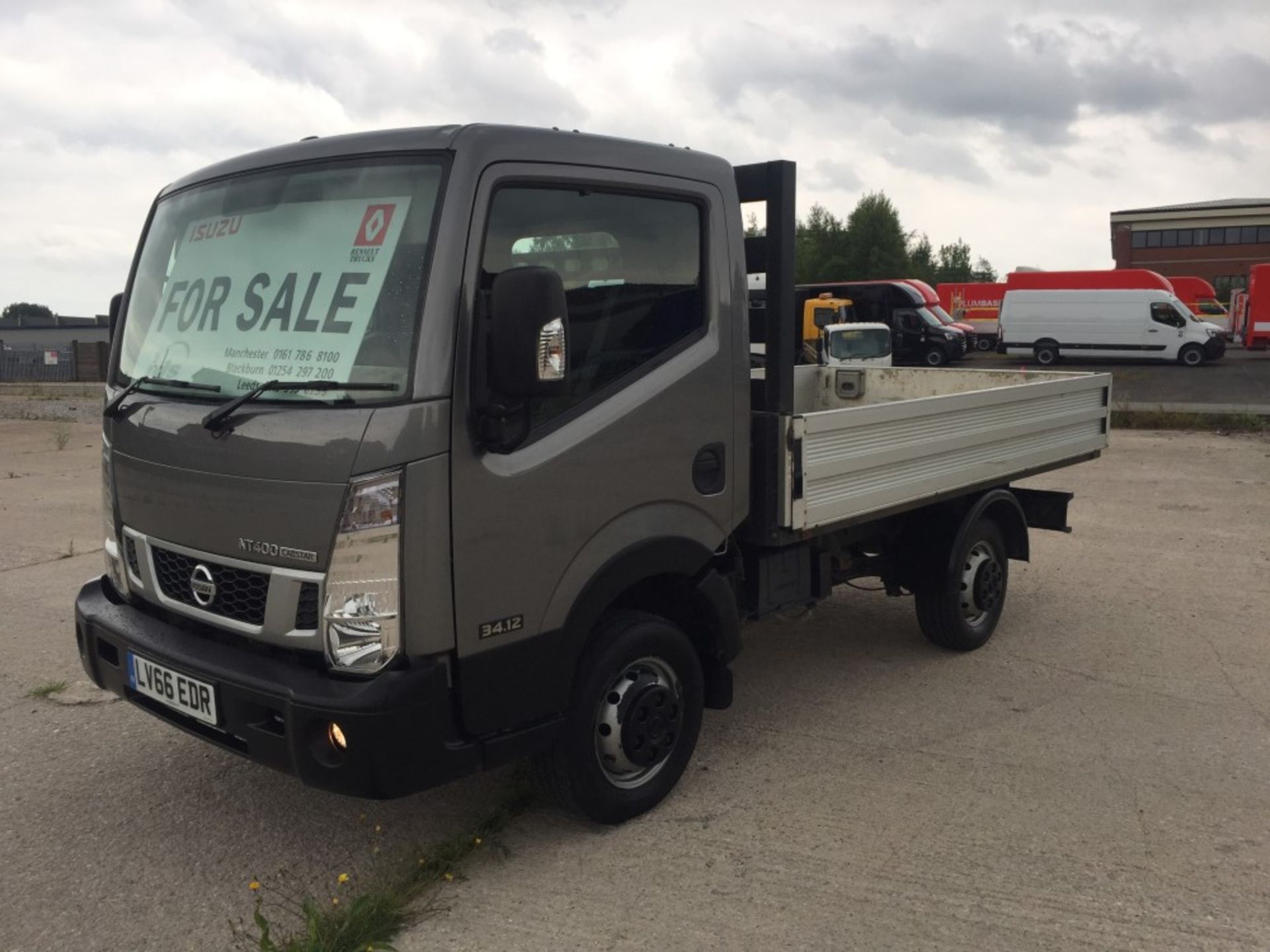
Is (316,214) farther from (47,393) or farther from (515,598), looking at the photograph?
(47,393)

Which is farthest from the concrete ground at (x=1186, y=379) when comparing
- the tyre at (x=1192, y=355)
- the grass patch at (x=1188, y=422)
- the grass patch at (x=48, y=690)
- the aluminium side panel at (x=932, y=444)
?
the grass patch at (x=48, y=690)

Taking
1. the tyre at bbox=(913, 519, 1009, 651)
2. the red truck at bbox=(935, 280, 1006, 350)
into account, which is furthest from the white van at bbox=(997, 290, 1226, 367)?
the tyre at bbox=(913, 519, 1009, 651)

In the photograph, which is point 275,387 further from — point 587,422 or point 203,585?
point 587,422

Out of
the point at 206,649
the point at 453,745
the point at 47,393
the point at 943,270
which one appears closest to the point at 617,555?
the point at 453,745

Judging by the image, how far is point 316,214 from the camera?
11.0 ft

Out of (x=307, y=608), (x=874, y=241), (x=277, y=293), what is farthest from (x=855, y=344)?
(x=874, y=241)

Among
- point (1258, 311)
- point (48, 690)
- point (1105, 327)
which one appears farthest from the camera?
point (1258, 311)

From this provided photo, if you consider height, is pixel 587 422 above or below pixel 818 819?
above

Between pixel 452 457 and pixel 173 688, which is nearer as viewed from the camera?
pixel 452 457

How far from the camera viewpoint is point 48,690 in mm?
5219

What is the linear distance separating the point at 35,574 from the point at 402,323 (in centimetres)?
603

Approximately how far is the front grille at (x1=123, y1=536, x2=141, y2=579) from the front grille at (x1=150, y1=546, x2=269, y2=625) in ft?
0.44

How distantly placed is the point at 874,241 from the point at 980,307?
94.5 feet

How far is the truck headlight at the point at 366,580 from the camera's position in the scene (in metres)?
2.99
